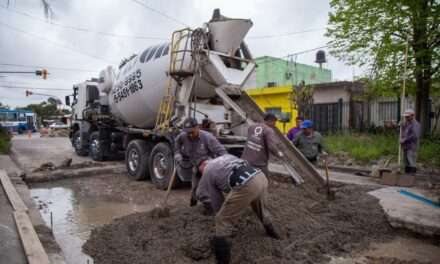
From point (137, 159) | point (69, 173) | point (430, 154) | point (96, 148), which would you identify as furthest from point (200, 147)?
point (96, 148)

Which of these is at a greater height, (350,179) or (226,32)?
(226,32)

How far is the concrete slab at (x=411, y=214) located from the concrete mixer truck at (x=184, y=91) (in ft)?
5.16

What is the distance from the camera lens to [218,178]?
12.0 feet

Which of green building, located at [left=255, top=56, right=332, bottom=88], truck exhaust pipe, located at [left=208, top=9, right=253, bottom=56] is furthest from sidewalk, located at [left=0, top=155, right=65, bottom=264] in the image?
green building, located at [left=255, top=56, right=332, bottom=88]

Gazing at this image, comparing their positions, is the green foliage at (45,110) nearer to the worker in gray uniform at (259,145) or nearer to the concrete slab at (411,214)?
the worker in gray uniform at (259,145)

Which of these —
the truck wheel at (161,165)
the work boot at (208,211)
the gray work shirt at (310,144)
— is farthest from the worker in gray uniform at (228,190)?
the truck wheel at (161,165)

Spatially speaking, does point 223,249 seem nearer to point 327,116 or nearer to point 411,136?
point 411,136

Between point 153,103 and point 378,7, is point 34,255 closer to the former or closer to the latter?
point 153,103

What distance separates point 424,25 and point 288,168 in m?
7.22

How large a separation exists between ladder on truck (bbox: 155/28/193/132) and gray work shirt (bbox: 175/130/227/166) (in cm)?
218

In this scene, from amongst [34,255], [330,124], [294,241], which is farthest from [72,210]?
[330,124]

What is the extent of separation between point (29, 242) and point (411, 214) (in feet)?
16.2

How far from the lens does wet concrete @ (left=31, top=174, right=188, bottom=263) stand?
515cm

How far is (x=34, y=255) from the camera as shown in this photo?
141 inches
